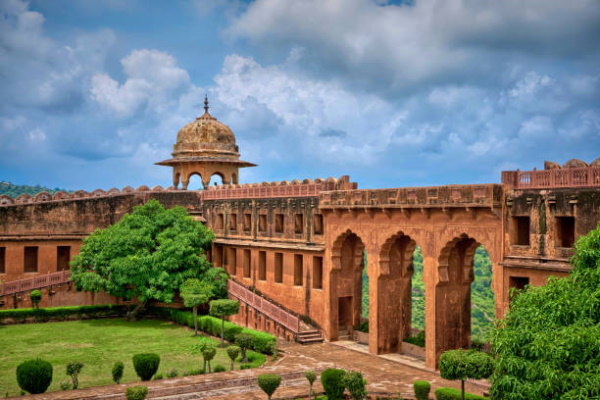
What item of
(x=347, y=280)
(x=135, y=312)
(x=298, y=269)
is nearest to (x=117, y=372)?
(x=347, y=280)

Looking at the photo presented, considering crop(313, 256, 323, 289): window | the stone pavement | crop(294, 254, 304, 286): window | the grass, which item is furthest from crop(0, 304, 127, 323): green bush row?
the stone pavement

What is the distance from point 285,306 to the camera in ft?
111

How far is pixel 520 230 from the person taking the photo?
22.6 m

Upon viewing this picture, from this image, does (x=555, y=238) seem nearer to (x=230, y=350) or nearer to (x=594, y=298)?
(x=594, y=298)

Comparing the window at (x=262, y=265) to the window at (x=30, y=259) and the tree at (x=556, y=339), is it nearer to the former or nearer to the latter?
the window at (x=30, y=259)

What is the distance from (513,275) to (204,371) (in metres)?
10.9

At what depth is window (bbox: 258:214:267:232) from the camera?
36000 millimetres

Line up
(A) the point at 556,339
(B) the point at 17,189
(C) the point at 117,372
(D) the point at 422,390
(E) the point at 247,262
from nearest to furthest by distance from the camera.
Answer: (A) the point at 556,339 < (D) the point at 422,390 < (C) the point at 117,372 < (E) the point at 247,262 < (B) the point at 17,189

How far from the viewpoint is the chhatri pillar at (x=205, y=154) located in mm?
44312

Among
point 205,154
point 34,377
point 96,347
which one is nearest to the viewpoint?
point 34,377

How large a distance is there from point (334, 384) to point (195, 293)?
1418cm

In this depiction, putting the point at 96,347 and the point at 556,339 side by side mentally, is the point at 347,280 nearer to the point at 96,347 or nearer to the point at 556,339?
the point at 96,347

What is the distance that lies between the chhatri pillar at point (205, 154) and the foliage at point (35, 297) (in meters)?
11.9

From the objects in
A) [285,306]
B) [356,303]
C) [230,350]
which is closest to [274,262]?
[285,306]
